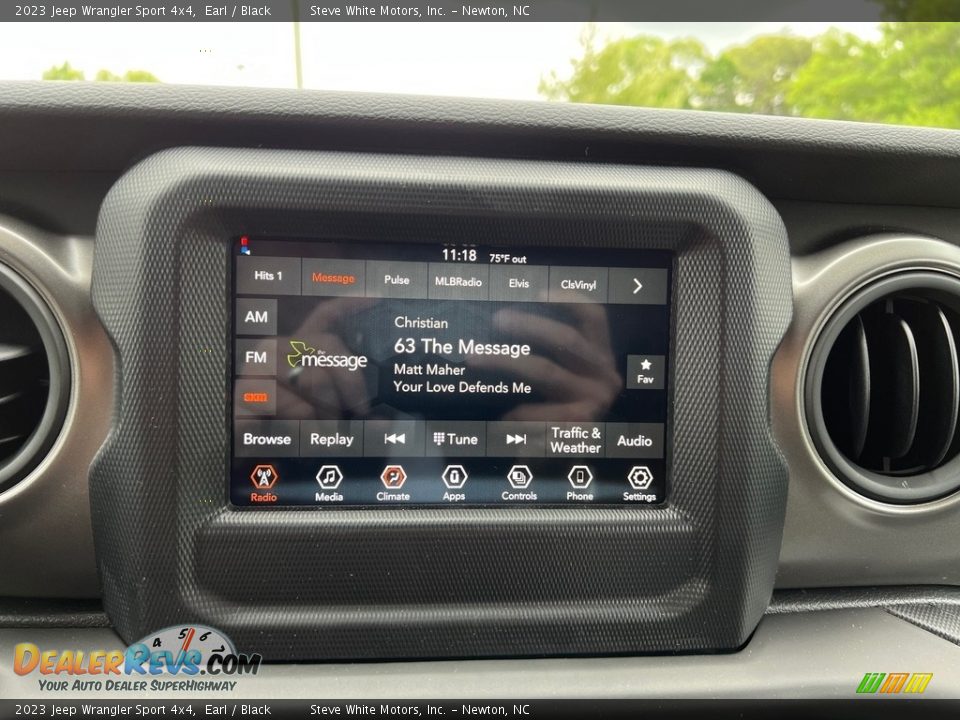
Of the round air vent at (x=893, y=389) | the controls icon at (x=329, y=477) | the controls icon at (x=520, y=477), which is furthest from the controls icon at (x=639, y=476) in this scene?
the controls icon at (x=329, y=477)

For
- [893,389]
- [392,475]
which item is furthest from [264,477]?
[893,389]

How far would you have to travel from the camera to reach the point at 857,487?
108cm

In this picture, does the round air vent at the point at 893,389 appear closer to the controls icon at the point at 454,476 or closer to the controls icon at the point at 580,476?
A: the controls icon at the point at 580,476

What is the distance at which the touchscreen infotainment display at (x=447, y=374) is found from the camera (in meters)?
0.93

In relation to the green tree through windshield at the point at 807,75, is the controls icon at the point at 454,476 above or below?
below

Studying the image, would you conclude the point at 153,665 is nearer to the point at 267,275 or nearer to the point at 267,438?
the point at 267,438

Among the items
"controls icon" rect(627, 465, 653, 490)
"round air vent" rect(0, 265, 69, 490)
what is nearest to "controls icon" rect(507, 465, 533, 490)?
"controls icon" rect(627, 465, 653, 490)

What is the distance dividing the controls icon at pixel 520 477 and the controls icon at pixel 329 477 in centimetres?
24

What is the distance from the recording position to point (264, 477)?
94 centimetres

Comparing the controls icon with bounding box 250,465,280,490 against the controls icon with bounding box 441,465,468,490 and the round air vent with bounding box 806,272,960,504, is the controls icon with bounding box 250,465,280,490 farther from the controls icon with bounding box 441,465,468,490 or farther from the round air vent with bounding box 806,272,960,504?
the round air vent with bounding box 806,272,960,504

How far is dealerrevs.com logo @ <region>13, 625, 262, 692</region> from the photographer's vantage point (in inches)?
36.0

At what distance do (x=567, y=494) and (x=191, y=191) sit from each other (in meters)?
0.66

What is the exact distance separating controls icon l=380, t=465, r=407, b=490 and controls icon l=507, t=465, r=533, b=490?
6.1 inches
